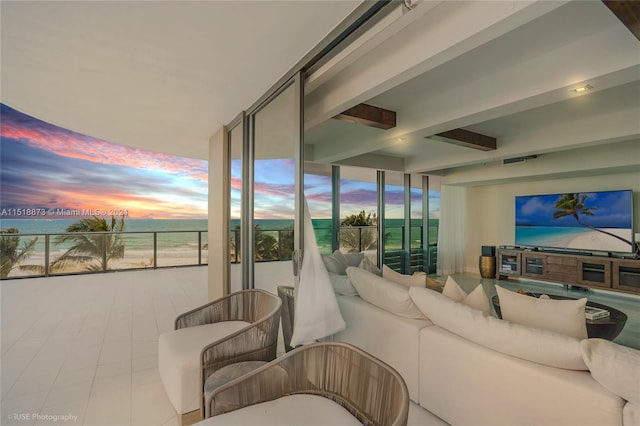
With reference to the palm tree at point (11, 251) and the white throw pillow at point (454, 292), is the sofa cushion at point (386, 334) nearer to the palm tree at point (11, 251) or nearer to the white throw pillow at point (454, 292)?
the white throw pillow at point (454, 292)

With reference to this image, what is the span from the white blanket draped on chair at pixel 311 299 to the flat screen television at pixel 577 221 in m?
5.29

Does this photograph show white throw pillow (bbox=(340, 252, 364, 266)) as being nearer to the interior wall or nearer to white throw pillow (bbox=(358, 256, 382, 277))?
white throw pillow (bbox=(358, 256, 382, 277))

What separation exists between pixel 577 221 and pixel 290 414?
6.41m

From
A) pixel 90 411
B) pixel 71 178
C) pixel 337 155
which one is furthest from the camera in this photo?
pixel 71 178

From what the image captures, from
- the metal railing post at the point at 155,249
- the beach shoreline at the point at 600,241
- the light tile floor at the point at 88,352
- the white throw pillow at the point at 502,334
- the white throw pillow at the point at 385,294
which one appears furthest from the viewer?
the metal railing post at the point at 155,249

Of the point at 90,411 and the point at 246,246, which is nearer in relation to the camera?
the point at 90,411

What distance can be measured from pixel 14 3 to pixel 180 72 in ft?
2.84

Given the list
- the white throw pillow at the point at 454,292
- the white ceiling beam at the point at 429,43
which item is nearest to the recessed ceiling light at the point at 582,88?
the white ceiling beam at the point at 429,43

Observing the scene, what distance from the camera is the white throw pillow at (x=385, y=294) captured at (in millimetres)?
2056

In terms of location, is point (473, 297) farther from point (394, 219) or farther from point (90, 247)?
point (90, 247)

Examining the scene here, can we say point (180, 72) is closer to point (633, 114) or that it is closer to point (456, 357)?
point (456, 357)

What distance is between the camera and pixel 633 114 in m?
2.91

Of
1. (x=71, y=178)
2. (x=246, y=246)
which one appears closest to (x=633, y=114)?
(x=246, y=246)

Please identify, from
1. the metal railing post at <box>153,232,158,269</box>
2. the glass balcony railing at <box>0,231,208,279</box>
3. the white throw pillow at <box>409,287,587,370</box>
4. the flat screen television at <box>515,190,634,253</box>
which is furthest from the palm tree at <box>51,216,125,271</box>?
the flat screen television at <box>515,190,634,253</box>
